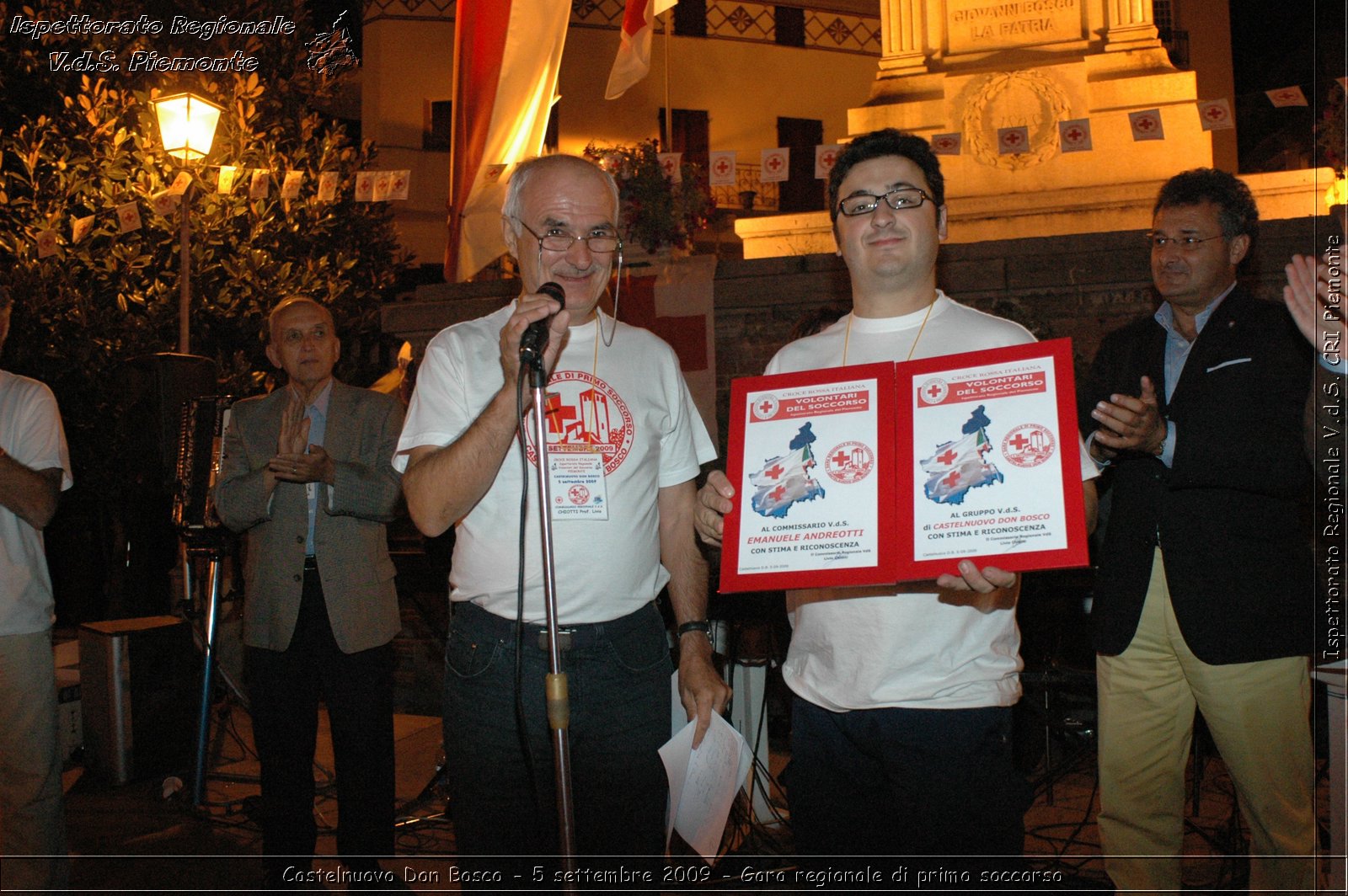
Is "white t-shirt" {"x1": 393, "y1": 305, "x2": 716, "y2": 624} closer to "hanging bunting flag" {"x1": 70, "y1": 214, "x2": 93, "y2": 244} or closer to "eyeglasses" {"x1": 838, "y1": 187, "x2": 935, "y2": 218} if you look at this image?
"eyeglasses" {"x1": 838, "y1": 187, "x2": 935, "y2": 218}

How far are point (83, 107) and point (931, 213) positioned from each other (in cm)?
919

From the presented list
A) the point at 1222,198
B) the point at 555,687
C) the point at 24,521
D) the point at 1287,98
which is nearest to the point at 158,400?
the point at 24,521

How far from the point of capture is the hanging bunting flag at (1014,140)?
870 centimetres

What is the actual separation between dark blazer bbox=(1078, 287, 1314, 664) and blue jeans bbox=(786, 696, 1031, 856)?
1.13 meters

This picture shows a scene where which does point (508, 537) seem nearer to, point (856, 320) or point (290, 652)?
point (856, 320)

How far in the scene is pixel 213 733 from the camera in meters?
6.10

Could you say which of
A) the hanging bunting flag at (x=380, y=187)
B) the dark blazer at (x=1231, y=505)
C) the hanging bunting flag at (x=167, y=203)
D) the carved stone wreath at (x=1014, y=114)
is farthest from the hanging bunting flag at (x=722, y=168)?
the dark blazer at (x=1231, y=505)

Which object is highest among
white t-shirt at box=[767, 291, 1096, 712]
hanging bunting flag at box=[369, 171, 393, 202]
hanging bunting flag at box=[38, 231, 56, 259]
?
hanging bunting flag at box=[369, 171, 393, 202]

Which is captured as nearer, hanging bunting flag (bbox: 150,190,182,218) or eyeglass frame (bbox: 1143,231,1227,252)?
eyeglass frame (bbox: 1143,231,1227,252)

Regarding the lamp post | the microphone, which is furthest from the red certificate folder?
the lamp post

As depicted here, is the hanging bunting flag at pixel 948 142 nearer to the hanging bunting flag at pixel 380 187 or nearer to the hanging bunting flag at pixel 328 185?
the hanging bunting flag at pixel 380 187

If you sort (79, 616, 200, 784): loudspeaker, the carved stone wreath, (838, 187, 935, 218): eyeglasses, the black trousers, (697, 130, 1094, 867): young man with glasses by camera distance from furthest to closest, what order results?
the carved stone wreath < (79, 616, 200, 784): loudspeaker < the black trousers < (838, 187, 935, 218): eyeglasses < (697, 130, 1094, 867): young man with glasses

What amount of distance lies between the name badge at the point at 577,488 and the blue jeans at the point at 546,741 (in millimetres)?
246

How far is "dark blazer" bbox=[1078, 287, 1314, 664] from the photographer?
2.96m
